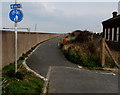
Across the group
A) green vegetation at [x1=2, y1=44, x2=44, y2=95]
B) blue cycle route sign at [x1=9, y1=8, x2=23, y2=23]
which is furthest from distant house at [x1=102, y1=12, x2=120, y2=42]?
green vegetation at [x1=2, y1=44, x2=44, y2=95]

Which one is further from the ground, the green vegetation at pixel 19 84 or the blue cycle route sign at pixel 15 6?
the blue cycle route sign at pixel 15 6

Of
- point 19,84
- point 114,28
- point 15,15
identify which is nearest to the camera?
point 19,84

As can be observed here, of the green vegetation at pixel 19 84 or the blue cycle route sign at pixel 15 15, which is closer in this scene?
the green vegetation at pixel 19 84

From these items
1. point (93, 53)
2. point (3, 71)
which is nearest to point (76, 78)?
point (3, 71)

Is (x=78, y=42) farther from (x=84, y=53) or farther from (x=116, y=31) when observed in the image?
(x=116, y=31)

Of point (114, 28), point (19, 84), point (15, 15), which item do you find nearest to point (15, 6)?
point (15, 15)

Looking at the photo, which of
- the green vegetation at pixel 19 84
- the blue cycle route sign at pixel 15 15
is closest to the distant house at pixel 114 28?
the blue cycle route sign at pixel 15 15

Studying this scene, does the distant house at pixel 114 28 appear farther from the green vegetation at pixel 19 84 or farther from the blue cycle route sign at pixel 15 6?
the green vegetation at pixel 19 84

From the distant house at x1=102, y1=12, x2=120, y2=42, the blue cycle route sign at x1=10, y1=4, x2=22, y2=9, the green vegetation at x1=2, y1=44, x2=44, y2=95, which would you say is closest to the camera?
the green vegetation at x1=2, y1=44, x2=44, y2=95

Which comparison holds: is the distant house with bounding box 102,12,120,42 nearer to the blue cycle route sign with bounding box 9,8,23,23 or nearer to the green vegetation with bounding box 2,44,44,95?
the blue cycle route sign with bounding box 9,8,23,23

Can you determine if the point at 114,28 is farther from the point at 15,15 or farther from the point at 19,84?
the point at 19,84

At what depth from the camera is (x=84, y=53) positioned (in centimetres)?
1387

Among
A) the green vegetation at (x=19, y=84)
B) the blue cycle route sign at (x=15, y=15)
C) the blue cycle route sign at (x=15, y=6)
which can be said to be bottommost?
the green vegetation at (x=19, y=84)

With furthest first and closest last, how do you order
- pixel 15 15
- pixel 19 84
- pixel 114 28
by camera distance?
1. pixel 114 28
2. pixel 15 15
3. pixel 19 84
